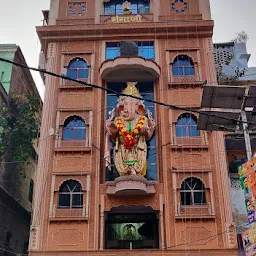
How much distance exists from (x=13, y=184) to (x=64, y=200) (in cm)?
613

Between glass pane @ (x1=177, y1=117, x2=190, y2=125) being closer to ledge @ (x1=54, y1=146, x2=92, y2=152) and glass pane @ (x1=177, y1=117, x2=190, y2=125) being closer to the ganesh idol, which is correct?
the ganesh idol

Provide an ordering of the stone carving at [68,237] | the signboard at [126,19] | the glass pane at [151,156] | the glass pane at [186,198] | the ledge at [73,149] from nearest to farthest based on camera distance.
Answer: the stone carving at [68,237] → the glass pane at [186,198] → the ledge at [73,149] → the glass pane at [151,156] → the signboard at [126,19]

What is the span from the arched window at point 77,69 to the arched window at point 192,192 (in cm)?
689

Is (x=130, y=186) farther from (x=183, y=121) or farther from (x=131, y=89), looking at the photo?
(x=131, y=89)

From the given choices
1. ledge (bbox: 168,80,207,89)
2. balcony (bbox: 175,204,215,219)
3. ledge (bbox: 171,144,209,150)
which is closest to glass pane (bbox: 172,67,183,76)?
ledge (bbox: 168,80,207,89)

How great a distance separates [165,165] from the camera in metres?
17.4

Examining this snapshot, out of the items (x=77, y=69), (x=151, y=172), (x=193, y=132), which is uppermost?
(x=77, y=69)

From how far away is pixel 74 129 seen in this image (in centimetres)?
1842

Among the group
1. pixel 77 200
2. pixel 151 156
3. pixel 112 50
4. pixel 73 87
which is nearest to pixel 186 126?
pixel 151 156

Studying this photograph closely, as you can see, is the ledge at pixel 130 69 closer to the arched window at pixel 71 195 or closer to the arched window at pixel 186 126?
the arched window at pixel 186 126

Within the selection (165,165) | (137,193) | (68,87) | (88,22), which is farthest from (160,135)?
(88,22)

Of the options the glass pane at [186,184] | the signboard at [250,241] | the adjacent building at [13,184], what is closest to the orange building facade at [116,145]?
the glass pane at [186,184]

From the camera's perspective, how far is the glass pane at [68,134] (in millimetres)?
18250

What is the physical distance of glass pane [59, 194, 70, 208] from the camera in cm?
1691
